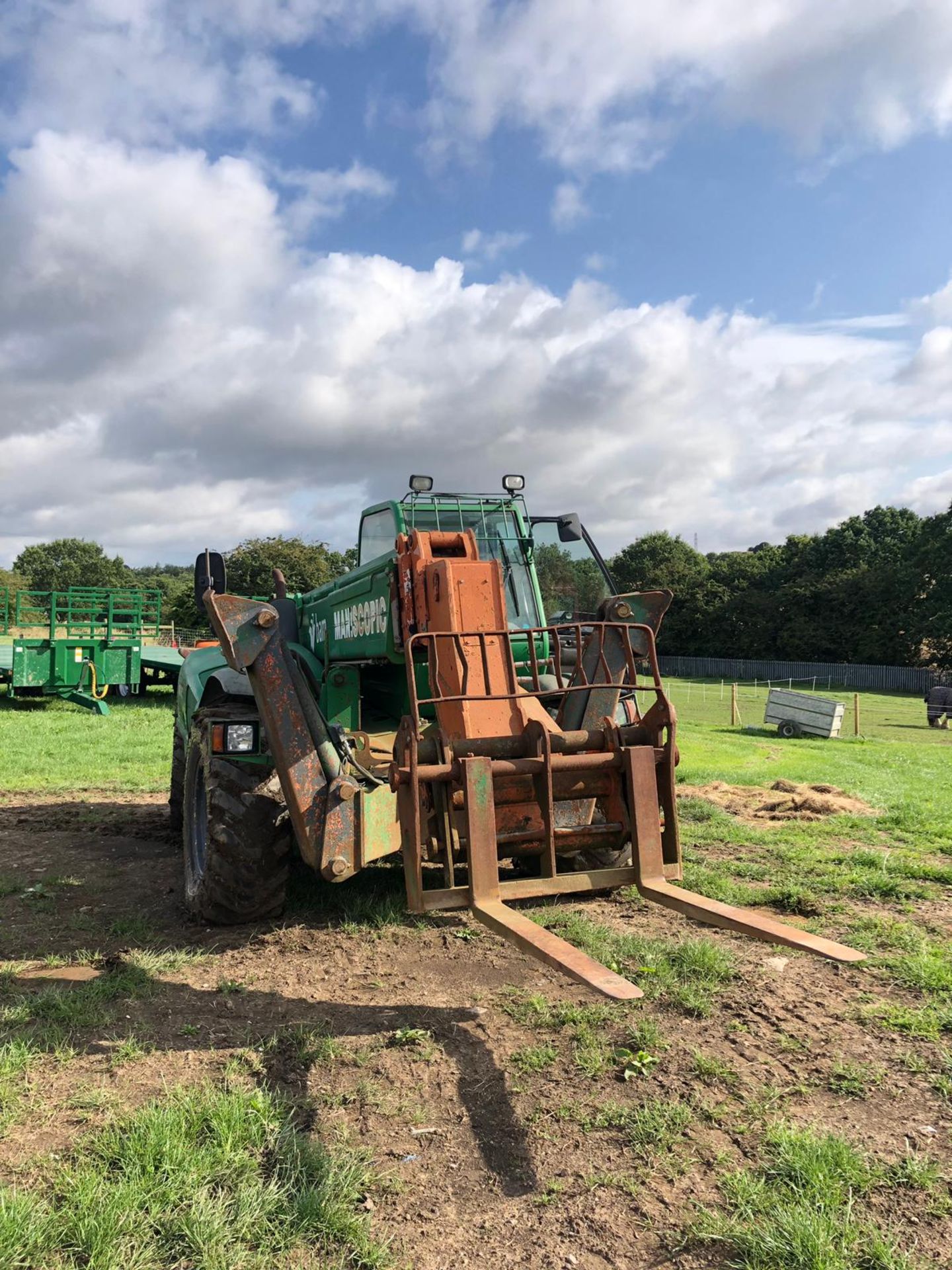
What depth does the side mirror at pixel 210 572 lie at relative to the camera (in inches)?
212

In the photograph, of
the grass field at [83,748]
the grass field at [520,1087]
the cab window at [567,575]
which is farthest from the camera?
the grass field at [83,748]

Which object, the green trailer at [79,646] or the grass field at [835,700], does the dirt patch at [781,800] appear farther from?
the green trailer at [79,646]

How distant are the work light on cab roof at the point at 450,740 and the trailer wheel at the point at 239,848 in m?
0.01

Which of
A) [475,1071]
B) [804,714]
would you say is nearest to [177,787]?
[475,1071]

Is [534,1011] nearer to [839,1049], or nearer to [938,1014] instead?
[839,1049]

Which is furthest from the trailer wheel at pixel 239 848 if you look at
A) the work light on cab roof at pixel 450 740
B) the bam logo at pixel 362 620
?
the bam logo at pixel 362 620

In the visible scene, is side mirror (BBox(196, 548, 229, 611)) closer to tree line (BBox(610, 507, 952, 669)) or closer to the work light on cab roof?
the work light on cab roof

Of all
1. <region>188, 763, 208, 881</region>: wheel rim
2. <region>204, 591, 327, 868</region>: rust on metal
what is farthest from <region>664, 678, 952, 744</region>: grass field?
<region>204, 591, 327, 868</region>: rust on metal

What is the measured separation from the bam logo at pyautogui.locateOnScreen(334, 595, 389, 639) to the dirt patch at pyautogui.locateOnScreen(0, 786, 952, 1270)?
1716 millimetres

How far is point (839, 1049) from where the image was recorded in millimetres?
3617

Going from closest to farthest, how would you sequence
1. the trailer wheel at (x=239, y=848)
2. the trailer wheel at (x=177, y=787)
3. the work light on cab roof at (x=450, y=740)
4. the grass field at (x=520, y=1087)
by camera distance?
the grass field at (x=520, y=1087) < the work light on cab roof at (x=450, y=740) < the trailer wheel at (x=239, y=848) < the trailer wheel at (x=177, y=787)

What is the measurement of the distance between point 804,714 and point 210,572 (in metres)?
17.4

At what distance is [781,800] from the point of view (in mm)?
9023

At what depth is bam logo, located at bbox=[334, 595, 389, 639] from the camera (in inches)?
194
